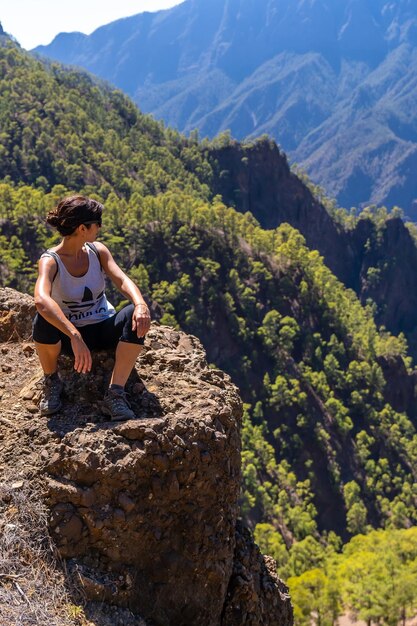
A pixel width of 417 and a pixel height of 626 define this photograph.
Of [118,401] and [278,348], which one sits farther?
[278,348]

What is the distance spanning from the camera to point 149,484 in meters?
6.30

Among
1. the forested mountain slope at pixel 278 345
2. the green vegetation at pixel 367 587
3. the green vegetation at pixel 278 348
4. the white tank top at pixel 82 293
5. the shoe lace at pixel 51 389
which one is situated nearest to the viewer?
the shoe lace at pixel 51 389

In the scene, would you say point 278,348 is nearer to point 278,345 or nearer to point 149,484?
point 278,345

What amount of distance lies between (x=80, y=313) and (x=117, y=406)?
1.25 m

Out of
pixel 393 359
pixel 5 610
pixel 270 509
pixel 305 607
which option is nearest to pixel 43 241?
pixel 270 509

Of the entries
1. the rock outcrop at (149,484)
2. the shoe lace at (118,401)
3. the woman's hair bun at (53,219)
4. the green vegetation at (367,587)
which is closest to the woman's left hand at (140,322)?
the shoe lace at (118,401)

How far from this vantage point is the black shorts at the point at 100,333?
664 cm

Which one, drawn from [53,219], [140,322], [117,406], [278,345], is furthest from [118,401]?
[278,345]

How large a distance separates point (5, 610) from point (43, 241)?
147 feet

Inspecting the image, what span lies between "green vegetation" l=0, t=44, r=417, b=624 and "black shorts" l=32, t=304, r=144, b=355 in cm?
3292

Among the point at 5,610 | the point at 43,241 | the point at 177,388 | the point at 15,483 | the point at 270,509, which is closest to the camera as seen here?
the point at 5,610

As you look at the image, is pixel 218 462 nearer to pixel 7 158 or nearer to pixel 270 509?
pixel 270 509

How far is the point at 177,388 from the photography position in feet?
23.9

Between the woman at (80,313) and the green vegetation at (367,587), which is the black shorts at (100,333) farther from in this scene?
the green vegetation at (367,587)
